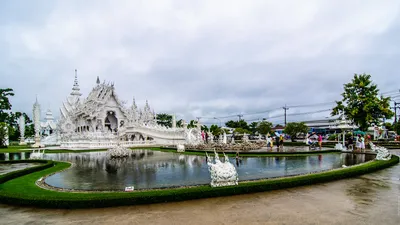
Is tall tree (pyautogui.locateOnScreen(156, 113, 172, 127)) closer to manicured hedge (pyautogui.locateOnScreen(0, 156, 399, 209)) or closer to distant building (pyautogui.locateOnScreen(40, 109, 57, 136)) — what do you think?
distant building (pyautogui.locateOnScreen(40, 109, 57, 136))

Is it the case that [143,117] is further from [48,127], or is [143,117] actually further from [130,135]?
[48,127]

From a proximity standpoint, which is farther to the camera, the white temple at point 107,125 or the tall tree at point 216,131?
the tall tree at point 216,131

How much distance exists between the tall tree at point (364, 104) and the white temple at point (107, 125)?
647 inches

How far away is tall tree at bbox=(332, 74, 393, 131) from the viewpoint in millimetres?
25405

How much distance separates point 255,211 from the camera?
21.0 ft

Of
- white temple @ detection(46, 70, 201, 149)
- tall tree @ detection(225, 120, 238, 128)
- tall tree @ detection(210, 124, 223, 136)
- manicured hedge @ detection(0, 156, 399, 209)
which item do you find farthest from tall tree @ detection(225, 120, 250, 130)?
manicured hedge @ detection(0, 156, 399, 209)

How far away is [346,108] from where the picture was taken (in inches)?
1067

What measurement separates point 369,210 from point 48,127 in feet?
189

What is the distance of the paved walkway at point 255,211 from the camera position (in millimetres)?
5824

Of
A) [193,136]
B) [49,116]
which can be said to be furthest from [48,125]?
[193,136]

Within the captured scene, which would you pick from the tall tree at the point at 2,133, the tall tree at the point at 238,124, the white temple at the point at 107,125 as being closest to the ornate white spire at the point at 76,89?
the white temple at the point at 107,125

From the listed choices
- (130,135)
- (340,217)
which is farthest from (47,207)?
(130,135)

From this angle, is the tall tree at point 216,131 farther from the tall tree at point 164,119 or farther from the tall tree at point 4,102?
the tall tree at point 4,102

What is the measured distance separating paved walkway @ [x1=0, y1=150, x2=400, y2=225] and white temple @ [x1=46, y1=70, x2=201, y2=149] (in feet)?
71.8
